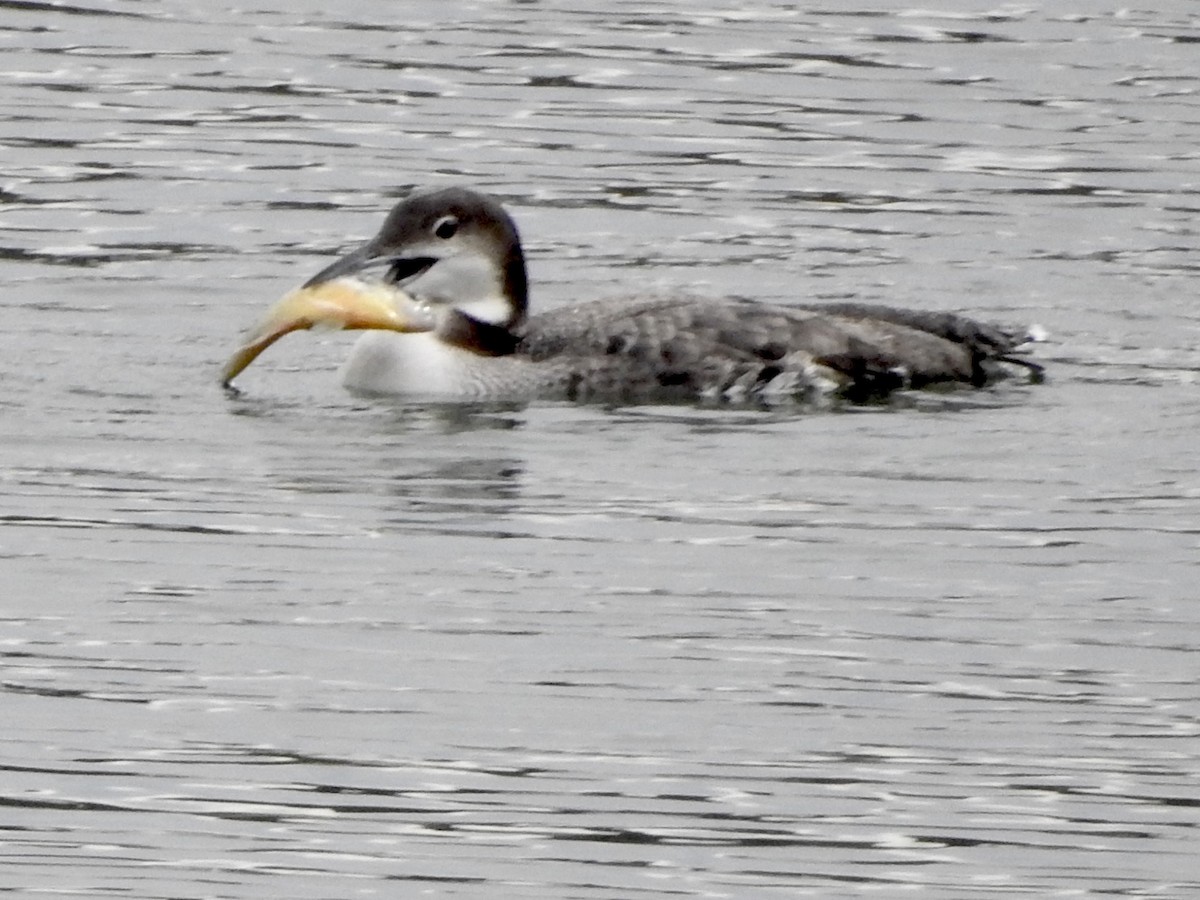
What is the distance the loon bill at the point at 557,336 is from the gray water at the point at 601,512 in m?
0.24

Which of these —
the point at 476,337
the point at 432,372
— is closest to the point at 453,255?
the point at 476,337

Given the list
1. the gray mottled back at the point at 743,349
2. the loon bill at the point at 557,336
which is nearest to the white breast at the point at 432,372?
the loon bill at the point at 557,336

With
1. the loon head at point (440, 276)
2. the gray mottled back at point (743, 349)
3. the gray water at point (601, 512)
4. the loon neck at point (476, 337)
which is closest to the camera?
the gray water at point (601, 512)

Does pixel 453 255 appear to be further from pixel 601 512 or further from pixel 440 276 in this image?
pixel 601 512

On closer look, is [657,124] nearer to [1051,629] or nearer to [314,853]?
[1051,629]

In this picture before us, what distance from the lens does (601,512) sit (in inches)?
416

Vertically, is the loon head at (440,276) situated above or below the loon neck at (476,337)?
above

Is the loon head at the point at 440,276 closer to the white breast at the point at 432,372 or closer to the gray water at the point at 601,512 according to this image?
the white breast at the point at 432,372

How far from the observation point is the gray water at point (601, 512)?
298 inches

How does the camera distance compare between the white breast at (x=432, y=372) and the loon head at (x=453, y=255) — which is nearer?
the white breast at (x=432, y=372)

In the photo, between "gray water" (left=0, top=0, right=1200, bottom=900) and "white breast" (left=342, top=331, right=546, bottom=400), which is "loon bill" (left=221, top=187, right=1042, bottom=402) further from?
"gray water" (left=0, top=0, right=1200, bottom=900)

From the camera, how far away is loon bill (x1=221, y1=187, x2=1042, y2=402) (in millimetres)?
12664

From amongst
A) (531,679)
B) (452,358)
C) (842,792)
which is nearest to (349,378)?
(452,358)

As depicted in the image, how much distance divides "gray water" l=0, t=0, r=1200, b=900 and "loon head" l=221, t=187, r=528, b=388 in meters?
0.44
